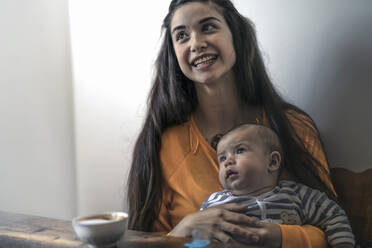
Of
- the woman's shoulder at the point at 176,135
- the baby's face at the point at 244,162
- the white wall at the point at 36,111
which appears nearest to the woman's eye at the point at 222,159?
the baby's face at the point at 244,162

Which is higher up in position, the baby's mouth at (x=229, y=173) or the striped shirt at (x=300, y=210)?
the baby's mouth at (x=229, y=173)

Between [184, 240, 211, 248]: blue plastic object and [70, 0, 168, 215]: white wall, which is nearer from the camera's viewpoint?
[184, 240, 211, 248]: blue plastic object

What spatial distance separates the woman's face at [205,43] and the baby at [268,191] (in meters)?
0.23

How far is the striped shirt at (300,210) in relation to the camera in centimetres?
103

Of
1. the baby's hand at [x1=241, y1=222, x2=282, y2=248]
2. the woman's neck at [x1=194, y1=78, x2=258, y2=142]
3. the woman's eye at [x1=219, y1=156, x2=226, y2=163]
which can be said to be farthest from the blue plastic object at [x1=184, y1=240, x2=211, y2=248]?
the woman's neck at [x1=194, y1=78, x2=258, y2=142]

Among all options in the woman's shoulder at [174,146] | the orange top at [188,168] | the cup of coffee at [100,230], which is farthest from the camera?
the woman's shoulder at [174,146]

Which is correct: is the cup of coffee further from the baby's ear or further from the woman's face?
the woman's face

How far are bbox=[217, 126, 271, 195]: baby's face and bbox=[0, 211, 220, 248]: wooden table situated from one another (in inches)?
7.5

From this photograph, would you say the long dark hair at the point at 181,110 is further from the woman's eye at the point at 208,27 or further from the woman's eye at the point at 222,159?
the woman's eye at the point at 222,159

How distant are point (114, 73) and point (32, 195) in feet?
1.94

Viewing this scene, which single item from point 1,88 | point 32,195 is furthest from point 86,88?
point 32,195

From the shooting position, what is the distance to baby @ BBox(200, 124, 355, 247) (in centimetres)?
103

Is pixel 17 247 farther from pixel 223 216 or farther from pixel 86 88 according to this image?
pixel 86 88

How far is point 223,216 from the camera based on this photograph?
1.06m
